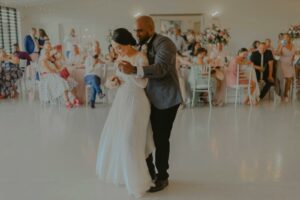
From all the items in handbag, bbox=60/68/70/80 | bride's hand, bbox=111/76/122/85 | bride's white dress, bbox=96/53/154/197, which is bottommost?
bride's white dress, bbox=96/53/154/197

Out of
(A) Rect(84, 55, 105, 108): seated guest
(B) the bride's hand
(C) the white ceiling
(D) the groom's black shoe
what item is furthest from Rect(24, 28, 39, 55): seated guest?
(D) the groom's black shoe

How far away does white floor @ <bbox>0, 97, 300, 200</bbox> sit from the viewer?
276cm

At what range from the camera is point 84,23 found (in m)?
12.3

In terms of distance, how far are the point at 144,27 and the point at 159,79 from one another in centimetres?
39

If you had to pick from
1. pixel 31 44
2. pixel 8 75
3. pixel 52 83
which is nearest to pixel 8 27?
pixel 31 44

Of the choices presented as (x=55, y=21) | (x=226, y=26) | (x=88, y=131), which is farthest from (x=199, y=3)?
(x=88, y=131)

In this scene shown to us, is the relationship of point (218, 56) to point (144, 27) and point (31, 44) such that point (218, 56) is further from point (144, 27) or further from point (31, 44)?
point (31, 44)

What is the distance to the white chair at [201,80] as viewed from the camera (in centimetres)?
625

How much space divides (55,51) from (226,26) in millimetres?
7467

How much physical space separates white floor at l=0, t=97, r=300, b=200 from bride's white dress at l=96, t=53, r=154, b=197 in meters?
0.17

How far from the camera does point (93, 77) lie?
6.41 metres

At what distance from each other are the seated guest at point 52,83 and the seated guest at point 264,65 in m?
3.69

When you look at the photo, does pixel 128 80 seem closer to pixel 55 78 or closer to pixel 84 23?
pixel 55 78

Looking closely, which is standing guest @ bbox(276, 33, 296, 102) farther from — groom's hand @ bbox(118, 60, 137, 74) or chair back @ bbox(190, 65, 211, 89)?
groom's hand @ bbox(118, 60, 137, 74)
